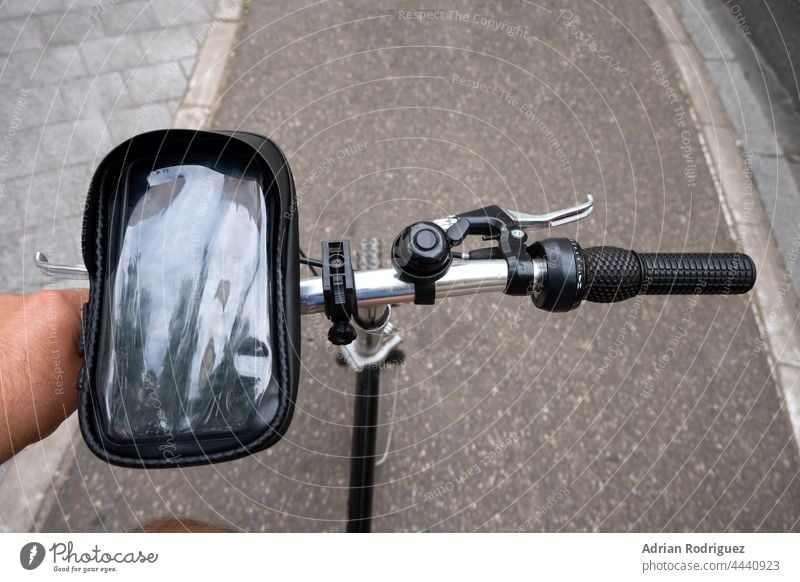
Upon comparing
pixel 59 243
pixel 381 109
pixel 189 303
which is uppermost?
pixel 381 109

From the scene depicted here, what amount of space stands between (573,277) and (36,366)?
0.85m

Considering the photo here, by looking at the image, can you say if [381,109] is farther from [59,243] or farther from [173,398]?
[173,398]

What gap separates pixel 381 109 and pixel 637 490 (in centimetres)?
184

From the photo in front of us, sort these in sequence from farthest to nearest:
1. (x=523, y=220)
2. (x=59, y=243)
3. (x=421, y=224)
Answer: (x=59, y=243) → (x=523, y=220) → (x=421, y=224)

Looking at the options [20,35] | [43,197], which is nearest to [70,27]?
[20,35]

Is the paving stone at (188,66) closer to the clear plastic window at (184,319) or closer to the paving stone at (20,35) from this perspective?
the paving stone at (20,35)

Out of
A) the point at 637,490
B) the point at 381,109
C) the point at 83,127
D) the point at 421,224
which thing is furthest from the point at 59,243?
the point at 637,490

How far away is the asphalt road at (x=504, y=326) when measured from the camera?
1.79m

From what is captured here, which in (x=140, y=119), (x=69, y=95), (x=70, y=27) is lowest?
(x=140, y=119)

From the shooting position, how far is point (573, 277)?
33.6 inches

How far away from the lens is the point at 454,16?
2578 millimetres

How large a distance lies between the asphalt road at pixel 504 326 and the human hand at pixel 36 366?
98 centimetres

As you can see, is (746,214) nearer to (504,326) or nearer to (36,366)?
(504,326)

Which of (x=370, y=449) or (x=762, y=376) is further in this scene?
(x=762, y=376)
